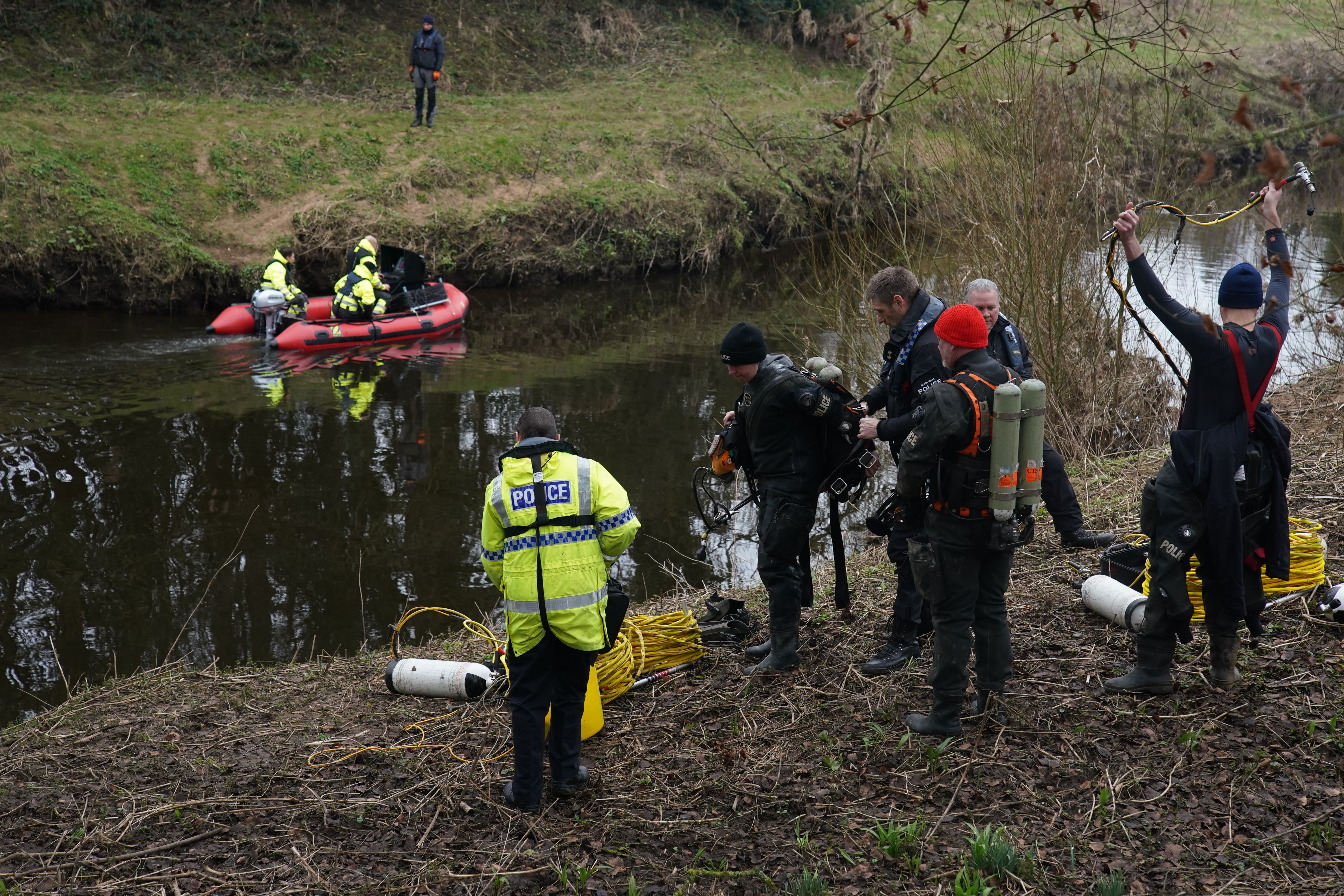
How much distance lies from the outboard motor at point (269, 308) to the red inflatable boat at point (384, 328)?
0.56ft

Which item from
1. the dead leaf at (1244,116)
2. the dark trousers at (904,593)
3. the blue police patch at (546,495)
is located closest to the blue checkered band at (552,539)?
the blue police patch at (546,495)

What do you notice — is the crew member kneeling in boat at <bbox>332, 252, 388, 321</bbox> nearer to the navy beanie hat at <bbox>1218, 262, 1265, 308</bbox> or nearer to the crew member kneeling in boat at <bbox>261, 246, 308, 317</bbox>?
the crew member kneeling in boat at <bbox>261, 246, 308, 317</bbox>

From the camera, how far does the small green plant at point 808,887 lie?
11.1ft

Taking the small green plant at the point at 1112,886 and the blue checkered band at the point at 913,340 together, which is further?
the blue checkered band at the point at 913,340

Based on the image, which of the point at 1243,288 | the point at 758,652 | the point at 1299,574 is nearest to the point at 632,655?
the point at 758,652

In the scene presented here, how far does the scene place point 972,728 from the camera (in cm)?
427

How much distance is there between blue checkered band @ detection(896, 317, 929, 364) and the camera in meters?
4.75

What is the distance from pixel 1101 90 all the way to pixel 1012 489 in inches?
216

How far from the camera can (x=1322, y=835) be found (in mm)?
3461

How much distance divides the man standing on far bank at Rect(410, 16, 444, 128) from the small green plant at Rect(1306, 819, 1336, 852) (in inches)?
788

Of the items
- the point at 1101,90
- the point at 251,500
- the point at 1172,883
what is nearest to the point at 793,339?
the point at 1101,90

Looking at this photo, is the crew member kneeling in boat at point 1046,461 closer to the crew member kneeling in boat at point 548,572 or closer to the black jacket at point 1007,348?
the black jacket at point 1007,348

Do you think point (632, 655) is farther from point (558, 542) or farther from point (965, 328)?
point (965, 328)

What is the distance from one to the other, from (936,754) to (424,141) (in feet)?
61.5
